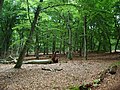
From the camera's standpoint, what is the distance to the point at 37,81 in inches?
436

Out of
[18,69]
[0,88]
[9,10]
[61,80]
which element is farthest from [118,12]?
[0,88]

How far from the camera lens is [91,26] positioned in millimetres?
33938

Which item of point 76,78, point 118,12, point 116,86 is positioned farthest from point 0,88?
point 118,12

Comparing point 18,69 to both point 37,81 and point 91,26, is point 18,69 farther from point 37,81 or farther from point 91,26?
point 91,26

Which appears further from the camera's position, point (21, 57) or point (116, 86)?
point (21, 57)

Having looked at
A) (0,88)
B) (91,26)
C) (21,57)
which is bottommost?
(0,88)

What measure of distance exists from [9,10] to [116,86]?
22.2 m

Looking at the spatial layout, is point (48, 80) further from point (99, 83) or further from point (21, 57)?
point (21, 57)

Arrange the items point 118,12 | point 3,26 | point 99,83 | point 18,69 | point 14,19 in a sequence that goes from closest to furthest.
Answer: point 99,83 → point 18,69 → point 118,12 → point 14,19 → point 3,26

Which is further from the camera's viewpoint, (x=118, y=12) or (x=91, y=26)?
(x=91, y=26)

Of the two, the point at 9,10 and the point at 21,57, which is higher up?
the point at 9,10

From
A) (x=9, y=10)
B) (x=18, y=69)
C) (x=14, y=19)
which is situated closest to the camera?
(x=18, y=69)

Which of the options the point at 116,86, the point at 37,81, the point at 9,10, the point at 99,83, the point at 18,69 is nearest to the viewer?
the point at 116,86

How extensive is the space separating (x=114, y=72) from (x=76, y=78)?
203 centimetres
